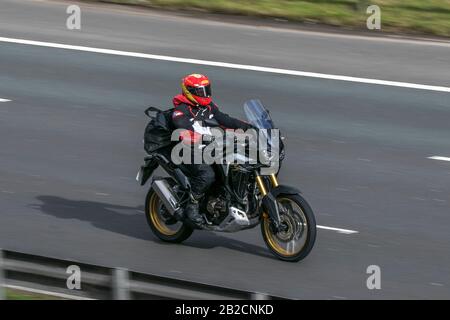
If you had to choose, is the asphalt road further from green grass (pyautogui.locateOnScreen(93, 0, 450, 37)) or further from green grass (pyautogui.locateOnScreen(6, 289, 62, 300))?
green grass (pyautogui.locateOnScreen(6, 289, 62, 300))

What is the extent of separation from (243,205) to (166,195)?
895mm

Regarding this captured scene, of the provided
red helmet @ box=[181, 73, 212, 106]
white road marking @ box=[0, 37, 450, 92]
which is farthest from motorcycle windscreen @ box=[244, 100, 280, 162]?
white road marking @ box=[0, 37, 450, 92]

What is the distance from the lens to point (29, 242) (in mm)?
13109

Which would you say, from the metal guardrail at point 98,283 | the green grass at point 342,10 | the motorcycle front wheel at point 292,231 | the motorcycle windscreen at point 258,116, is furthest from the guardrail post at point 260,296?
the green grass at point 342,10

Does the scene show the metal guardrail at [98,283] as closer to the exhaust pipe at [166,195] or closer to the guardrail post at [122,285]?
the guardrail post at [122,285]

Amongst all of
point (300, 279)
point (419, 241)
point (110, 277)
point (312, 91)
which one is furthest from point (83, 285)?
point (312, 91)

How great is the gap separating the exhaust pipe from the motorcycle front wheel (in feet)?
3.29

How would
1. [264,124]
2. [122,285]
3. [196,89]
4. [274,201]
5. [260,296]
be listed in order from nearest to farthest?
[260,296], [122,285], [274,201], [264,124], [196,89]

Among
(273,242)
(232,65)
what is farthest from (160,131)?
(232,65)

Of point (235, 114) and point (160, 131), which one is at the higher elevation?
point (235, 114)

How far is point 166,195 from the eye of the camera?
12836mm

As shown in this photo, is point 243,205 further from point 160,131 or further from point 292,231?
point 160,131

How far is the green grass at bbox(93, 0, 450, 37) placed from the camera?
22094 mm
